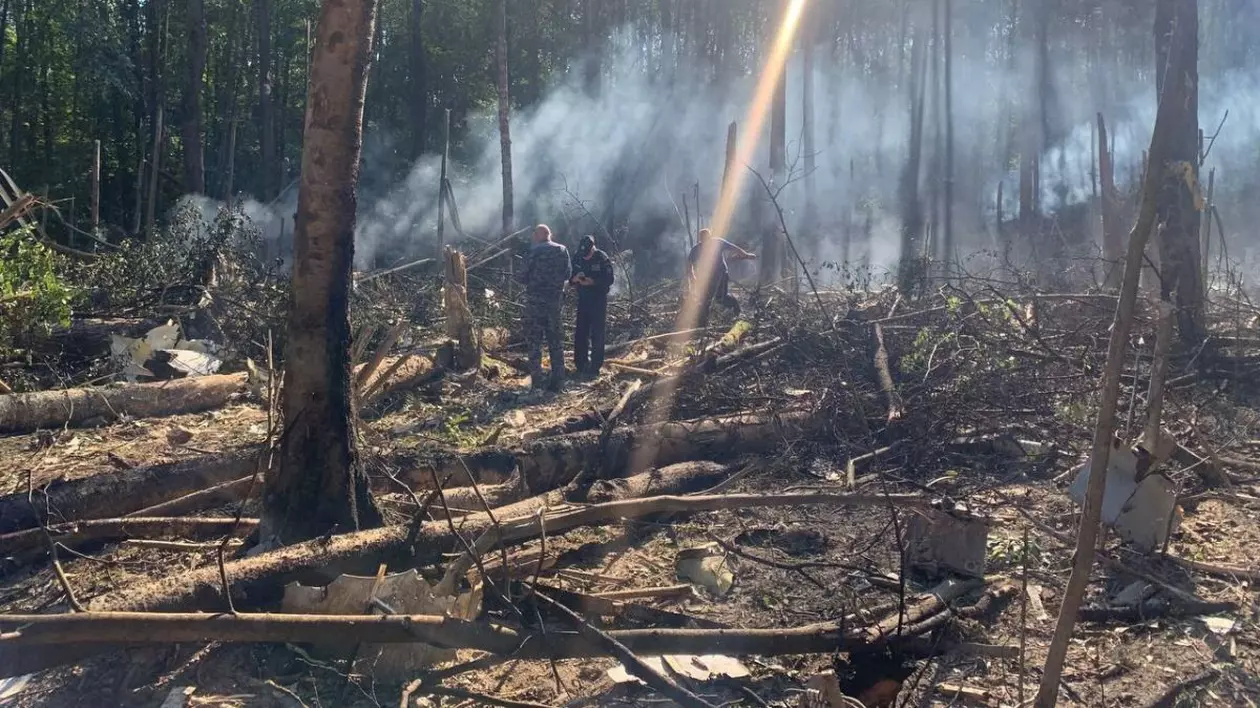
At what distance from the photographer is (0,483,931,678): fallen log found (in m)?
3.60

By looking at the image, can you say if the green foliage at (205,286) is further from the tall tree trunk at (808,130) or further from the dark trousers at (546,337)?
the tall tree trunk at (808,130)

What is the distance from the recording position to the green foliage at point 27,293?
823 centimetres

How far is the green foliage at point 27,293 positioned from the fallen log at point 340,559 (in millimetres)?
5605

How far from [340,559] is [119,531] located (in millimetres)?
1516

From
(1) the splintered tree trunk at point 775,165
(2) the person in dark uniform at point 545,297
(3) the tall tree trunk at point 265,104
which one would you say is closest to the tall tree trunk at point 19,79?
(3) the tall tree trunk at point 265,104

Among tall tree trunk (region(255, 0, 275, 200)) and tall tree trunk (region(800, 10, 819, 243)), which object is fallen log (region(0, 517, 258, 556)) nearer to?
tall tree trunk (region(255, 0, 275, 200))

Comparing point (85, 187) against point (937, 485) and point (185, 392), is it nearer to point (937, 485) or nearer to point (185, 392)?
point (185, 392)

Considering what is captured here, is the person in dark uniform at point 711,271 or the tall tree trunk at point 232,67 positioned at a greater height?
the tall tree trunk at point 232,67

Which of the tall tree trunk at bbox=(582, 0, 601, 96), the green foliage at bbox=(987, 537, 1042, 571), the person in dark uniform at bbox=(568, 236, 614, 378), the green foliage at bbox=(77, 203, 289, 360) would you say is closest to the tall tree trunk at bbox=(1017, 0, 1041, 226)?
the tall tree trunk at bbox=(582, 0, 601, 96)

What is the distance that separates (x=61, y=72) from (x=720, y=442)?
2837 cm

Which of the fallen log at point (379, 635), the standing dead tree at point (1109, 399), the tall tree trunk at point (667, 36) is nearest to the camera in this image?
the standing dead tree at point (1109, 399)

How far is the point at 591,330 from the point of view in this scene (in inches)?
415

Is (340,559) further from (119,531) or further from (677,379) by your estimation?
(677,379)

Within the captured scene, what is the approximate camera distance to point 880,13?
35.8 m
